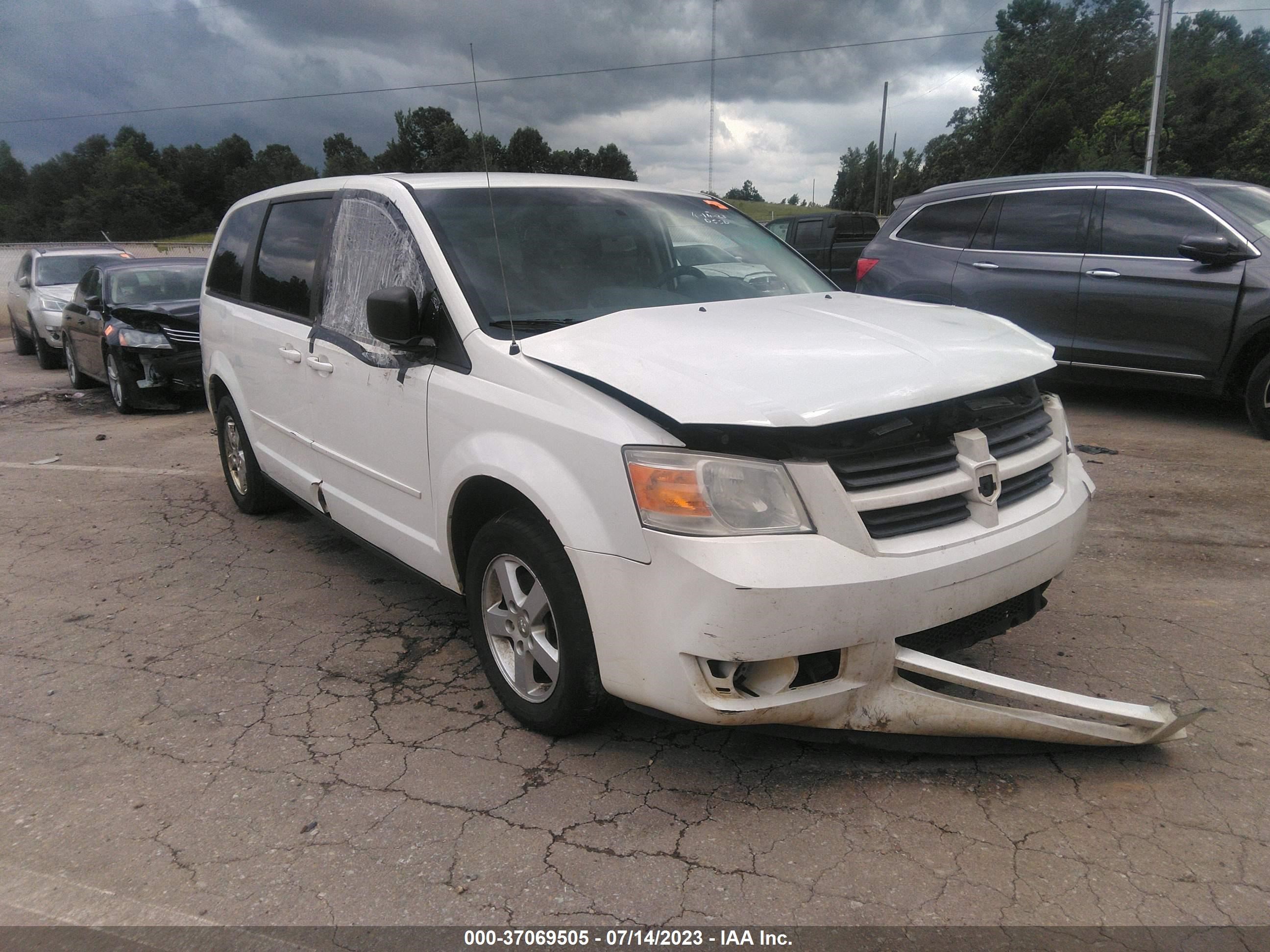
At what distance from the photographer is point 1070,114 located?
51062 mm

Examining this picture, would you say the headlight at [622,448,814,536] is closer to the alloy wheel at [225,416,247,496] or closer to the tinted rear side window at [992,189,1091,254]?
the alloy wheel at [225,416,247,496]

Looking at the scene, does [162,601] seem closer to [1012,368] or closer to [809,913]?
[809,913]

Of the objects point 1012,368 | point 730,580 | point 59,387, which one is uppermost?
point 1012,368

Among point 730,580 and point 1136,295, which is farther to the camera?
point 1136,295

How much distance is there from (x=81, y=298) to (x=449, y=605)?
917 centimetres

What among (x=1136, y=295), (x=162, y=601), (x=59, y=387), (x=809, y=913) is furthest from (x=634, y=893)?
(x=59, y=387)

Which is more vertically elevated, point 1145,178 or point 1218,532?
point 1145,178

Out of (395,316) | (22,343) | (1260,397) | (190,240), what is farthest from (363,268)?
(190,240)

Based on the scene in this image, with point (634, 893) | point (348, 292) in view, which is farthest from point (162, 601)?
point (634, 893)

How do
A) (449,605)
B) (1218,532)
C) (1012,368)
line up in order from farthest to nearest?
(1218,532), (449,605), (1012,368)

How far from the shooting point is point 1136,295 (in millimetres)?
6785

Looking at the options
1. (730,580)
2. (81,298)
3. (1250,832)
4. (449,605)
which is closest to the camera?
(730,580)

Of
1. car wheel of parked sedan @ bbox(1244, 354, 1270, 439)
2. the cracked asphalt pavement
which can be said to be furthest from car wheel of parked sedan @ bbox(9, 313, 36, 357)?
car wheel of parked sedan @ bbox(1244, 354, 1270, 439)

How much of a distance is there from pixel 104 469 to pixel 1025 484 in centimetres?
695
